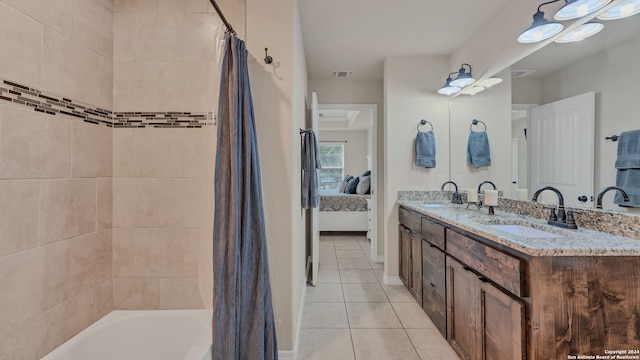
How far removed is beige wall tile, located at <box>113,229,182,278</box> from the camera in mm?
1684

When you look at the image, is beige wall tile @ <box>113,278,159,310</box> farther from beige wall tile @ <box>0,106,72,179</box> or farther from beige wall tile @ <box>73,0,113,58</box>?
beige wall tile @ <box>73,0,113,58</box>

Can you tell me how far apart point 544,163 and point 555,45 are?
793 millimetres

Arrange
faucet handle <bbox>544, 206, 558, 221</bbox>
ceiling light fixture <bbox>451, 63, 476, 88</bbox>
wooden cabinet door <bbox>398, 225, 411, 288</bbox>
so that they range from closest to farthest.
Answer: faucet handle <bbox>544, 206, 558, 221</bbox>, ceiling light fixture <bbox>451, 63, 476, 88</bbox>, wooden cabinet door <bbox>398, 225, 411, 288</bbox>

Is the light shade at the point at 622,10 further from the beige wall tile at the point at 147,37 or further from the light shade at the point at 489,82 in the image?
the beige wall tile at the point at 147,37

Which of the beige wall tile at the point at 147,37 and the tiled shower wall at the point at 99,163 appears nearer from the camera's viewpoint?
the tiled shower wall at the point at 99,163

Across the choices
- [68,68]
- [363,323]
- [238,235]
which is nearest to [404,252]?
[363,323]

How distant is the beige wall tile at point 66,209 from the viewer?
4.16 ft

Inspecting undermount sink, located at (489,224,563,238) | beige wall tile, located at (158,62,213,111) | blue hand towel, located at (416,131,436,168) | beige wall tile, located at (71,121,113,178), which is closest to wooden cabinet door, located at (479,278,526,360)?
undermount sink, located at (489,224,563,238)

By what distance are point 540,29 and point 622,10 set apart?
36 cm

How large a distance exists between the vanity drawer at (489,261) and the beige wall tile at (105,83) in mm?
2330

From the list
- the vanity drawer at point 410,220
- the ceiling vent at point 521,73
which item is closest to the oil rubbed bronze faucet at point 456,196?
the vanity drawer at point 410,220

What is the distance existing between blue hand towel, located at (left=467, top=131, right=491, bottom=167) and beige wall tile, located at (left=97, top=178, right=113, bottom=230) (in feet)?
10.1

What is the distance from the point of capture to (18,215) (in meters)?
1.15

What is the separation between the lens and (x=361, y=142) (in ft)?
25.2
